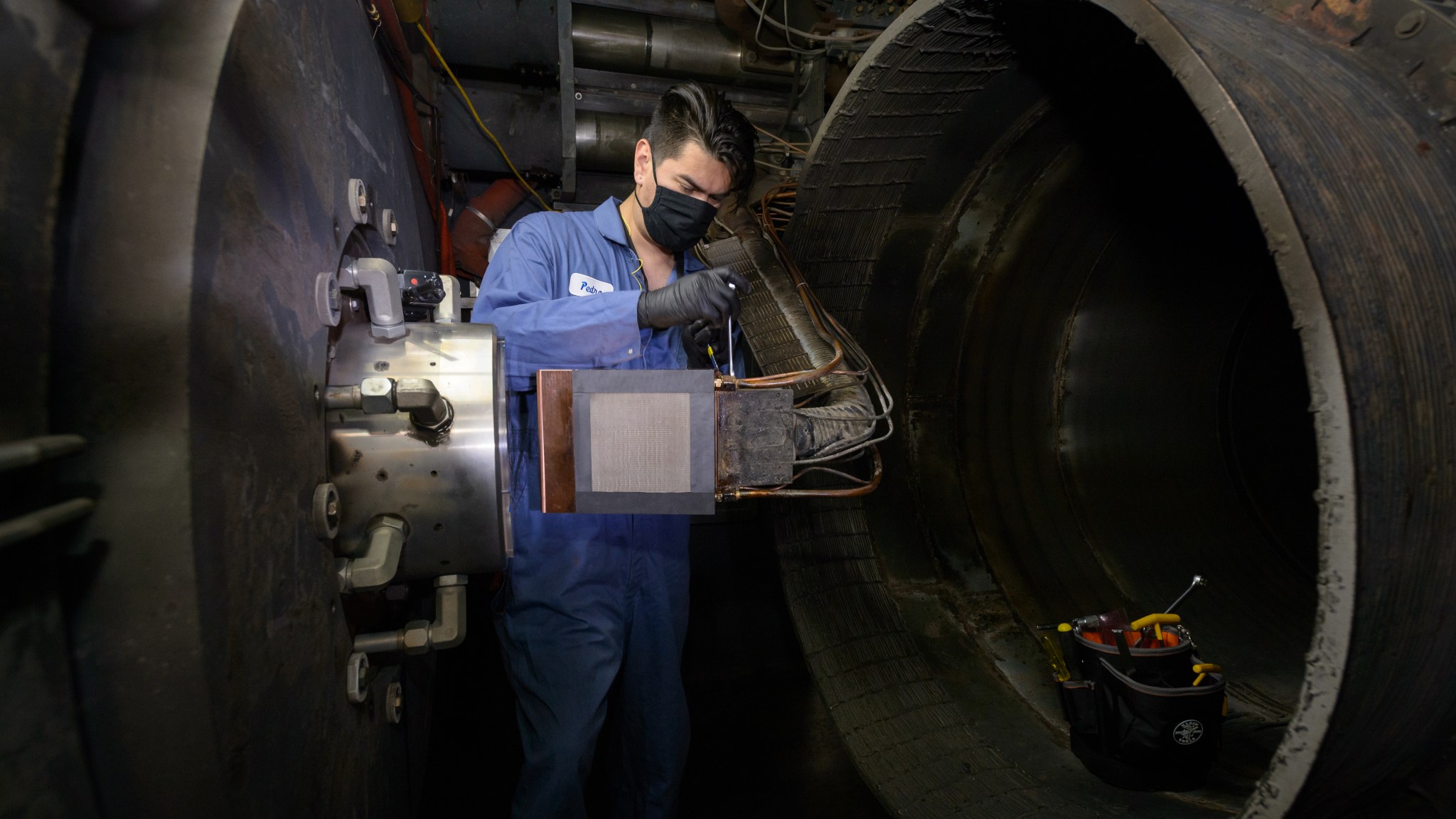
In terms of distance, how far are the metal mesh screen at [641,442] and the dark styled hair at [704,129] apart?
68cm

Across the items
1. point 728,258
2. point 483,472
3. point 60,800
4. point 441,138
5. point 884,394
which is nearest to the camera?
point 60,800

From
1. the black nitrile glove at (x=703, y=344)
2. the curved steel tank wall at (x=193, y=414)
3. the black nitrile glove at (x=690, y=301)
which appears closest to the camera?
the curved steel tank wall at (x=193, y=414)

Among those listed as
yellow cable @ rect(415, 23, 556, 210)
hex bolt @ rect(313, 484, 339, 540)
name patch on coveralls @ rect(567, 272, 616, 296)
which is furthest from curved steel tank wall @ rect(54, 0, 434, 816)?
yellow cable @ rect(415, 23, 556, 210)

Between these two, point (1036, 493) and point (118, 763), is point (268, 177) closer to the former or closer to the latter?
point (118, 763)

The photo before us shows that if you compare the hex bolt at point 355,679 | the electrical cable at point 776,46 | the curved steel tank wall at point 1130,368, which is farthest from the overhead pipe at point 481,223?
the hex bolt at point 355,679

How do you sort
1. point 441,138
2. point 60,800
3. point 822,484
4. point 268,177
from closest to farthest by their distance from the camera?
point 60,800 < point 268,177 < point 822,484 < point 441,138

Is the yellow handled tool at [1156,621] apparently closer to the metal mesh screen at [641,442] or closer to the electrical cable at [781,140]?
the metal mesh screen at [641,442]

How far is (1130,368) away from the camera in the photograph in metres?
1.66

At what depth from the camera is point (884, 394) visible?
128cm

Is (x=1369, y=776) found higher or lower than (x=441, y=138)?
lower

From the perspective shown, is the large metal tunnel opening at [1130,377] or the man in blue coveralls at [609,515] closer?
the man in blue coveralls at [609,515]

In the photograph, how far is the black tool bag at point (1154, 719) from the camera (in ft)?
3.75

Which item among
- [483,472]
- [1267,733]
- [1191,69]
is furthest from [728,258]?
[1267,733]

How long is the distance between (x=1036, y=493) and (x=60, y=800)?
6.08 feet
